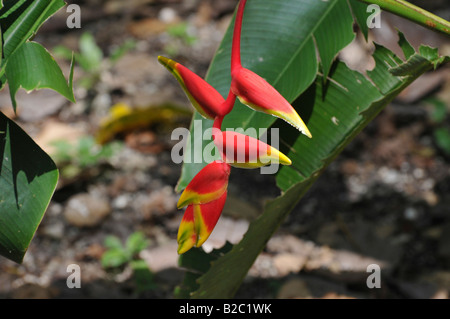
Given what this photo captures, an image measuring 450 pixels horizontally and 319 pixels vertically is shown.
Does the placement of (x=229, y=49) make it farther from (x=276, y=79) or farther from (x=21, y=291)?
(x=21, y=291)

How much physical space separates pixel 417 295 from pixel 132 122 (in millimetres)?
1140

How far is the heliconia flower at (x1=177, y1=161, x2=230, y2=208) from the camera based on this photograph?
590mm

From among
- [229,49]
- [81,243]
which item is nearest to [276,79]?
[229,49]

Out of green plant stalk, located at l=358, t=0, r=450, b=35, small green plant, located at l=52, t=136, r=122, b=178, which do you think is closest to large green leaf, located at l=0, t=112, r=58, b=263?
green plant stalk, located at l=358, t=0, r=450, b=35

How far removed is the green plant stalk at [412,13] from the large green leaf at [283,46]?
8.6 inches

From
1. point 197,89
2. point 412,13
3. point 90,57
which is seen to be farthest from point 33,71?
point 90,57

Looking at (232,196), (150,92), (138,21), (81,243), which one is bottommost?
(81,243)

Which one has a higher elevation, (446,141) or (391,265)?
(446,141)

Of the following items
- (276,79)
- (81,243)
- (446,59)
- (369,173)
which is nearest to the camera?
(446,59)

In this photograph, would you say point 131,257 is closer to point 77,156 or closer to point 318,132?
point 77,156

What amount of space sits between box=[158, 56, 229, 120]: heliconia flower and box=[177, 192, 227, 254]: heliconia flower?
0.33 ft

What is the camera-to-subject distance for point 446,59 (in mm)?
810

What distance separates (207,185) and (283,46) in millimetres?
511

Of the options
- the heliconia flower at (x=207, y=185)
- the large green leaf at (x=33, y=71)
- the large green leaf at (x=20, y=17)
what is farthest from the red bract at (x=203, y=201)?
the large green leaf at (x=20, y=17)
